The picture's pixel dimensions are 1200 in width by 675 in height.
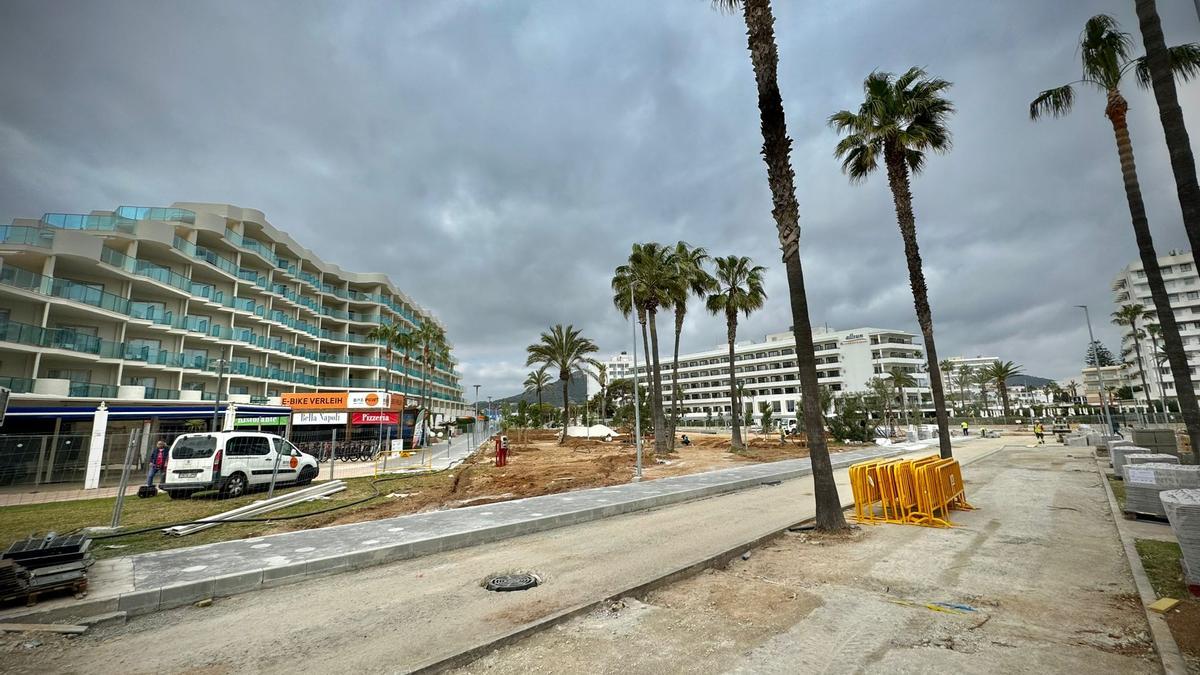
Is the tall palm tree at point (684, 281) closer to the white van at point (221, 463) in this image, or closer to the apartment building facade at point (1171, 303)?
the white van at point (221, 463)

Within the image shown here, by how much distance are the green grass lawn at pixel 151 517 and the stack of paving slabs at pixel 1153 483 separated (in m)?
16.4

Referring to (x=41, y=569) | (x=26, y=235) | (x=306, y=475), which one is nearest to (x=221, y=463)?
(x=306, y=475)

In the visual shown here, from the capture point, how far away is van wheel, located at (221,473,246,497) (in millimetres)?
15422

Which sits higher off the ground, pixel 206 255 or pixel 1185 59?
pixel 206 255

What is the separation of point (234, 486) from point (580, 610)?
50.3 feet

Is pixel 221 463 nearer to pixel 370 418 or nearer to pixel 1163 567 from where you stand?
pixel 1163 567

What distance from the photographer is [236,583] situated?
21.6 feet

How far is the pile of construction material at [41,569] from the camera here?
5641mm

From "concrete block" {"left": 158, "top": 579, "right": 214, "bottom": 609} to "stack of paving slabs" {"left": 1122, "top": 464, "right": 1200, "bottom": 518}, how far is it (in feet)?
49.7

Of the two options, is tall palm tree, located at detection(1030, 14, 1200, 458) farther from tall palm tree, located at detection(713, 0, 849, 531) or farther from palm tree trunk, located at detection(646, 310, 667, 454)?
palm tree trunk, located at detection(646, 310, 667, 454)

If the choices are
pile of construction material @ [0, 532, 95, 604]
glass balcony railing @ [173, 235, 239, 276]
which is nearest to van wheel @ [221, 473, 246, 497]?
pile of construction material @ [0, 532, 95, 604]

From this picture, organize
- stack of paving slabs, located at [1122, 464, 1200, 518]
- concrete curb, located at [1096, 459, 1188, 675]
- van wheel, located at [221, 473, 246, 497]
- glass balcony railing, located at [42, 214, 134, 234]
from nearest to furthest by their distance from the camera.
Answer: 1. concrete curb, located at [1096, 459, 1188, 675]
2. stack of paving slabs, located at [1122, 464, 1200, 518]
3. van wheel, located at [221, 473, 246, 497]
4. glass balcony railing, located at [42, 214, 134, 234]

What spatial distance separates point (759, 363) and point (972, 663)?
4124 inches

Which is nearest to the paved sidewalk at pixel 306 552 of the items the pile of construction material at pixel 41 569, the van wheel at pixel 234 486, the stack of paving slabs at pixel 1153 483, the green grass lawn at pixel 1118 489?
the pile of construction material at pixel 41 569
